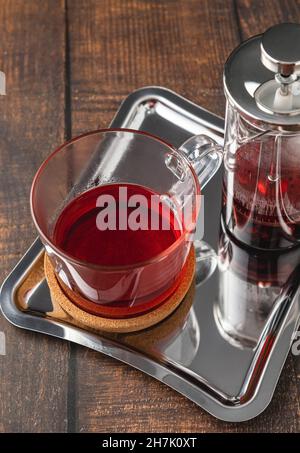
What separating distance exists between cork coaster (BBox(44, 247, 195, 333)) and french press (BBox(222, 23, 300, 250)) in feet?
0.22

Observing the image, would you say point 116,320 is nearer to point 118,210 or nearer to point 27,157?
point 118,210

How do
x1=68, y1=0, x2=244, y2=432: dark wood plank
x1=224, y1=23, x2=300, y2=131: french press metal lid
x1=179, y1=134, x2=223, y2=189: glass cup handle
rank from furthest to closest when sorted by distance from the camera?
x1=68, y1=0, x2=244, y2=432: dark wood plank → x1=179, y1=134, x2=223, y2=189: glass cup handle → x1=224, y1=23, x2=300, y2=131: french press metal lid

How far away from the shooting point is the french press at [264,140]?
25.2 inches

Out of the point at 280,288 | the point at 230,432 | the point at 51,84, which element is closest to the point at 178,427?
the point at 230,432

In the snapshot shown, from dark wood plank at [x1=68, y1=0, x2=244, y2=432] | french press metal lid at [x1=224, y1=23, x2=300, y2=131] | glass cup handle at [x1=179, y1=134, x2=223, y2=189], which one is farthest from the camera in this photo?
dark wood plank at [x1=68, y1=0, x2=244, y2=432]

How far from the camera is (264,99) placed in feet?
2.12

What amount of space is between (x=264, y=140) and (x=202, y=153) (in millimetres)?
60

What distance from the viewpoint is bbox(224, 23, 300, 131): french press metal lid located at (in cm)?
63

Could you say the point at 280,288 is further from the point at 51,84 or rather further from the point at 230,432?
the point at 51,84

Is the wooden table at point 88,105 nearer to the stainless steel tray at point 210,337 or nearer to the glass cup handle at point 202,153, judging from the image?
the stainless steel tray at point 210,337

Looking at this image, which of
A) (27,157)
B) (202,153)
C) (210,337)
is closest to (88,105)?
(27,157)

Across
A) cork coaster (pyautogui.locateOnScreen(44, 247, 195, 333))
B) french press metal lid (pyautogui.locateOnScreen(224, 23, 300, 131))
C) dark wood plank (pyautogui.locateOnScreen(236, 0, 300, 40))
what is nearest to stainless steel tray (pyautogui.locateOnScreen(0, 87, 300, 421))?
cork coaster (pyautogui.locateOnScreen(44, 247, 195, 333))

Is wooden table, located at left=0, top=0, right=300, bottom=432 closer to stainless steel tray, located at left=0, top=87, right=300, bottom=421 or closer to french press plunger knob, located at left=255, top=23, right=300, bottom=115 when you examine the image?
stainless steel tray, located at left=0, top=87, right=300, bottom=421

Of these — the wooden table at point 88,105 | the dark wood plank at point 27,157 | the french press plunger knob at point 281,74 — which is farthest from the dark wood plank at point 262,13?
the french press plunger knob at point 281,74
